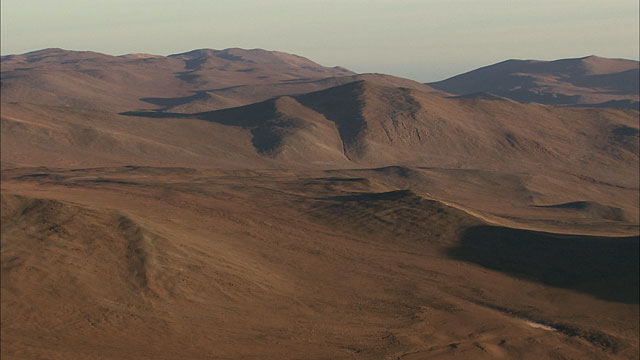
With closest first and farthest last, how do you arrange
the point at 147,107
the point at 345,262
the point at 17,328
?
the point at 17,328 → the point at 345,262 → the point at 147,107

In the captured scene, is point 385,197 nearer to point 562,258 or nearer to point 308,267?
point 308,267

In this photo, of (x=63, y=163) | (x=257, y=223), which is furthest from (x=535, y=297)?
(x=63, y=163)

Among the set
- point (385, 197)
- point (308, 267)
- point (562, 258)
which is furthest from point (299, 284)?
point (385, 197)

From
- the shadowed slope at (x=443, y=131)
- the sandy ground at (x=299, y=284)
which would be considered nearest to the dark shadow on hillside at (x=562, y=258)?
the sandy ground at (x=299, y=284)

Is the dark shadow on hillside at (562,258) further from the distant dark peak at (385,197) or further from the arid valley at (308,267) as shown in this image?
the distant dark peak at (385,197)

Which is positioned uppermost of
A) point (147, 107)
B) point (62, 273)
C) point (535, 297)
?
point (147, 107)

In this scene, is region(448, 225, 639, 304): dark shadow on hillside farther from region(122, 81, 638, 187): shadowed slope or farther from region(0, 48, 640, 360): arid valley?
region(122, 81, 638, 187): shadowed slope

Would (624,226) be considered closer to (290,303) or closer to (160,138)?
(290,303)

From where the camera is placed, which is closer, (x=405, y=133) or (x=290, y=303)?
(x=290, y=303)

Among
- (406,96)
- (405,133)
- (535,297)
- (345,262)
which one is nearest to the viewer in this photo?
(535,297)
